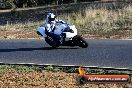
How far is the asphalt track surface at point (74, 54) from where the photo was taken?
14.5 meters

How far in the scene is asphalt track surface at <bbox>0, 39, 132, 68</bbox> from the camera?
14539mm

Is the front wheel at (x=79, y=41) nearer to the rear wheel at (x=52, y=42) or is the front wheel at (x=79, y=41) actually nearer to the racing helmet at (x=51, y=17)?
the rear wheel at (x=52, y=42)

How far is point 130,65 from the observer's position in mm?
13523

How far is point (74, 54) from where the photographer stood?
53.5 ft

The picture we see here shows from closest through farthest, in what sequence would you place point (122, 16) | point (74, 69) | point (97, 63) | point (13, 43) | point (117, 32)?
point (74, 69), point (97, 63), point (13, 43), point (117, 32), point (122, 16)

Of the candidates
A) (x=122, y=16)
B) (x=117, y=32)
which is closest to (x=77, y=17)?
(x=122, y=16)

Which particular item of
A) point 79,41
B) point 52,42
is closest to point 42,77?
point 79,41

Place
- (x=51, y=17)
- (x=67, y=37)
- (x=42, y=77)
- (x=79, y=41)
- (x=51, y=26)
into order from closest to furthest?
(x=42, y=77) < (x=79, y=41) < (x=67, y=37) < (x=51, y=17) < (x=51, y=26)

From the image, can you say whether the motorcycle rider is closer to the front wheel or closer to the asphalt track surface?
the asphalt track surface

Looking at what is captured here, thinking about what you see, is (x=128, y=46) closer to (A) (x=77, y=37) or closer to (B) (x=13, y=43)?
(A) (x=77, y=37)

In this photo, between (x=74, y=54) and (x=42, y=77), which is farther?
(x=74, y=54)

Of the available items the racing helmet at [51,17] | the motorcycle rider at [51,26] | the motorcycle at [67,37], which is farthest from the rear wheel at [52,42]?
the racing helmet at [51,17]

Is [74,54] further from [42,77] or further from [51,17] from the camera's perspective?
[42,77]

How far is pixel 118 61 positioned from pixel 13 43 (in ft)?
24.7
